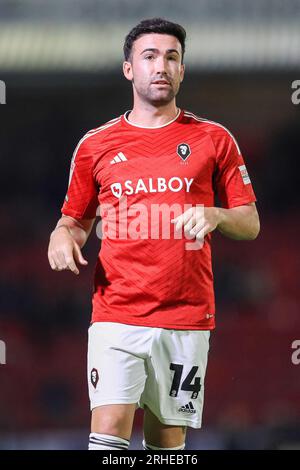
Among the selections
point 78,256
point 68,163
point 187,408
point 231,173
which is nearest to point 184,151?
point 231,173

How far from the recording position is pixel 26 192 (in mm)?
6070

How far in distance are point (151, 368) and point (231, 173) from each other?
0.67m

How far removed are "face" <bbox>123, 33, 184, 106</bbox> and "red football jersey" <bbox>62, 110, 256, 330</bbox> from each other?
0.12 metres

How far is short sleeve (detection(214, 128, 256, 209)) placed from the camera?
268 centimetres

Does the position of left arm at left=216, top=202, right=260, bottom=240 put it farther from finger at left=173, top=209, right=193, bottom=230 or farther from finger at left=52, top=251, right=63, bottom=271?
finger at left=52, top=251, right=63, bottom=271

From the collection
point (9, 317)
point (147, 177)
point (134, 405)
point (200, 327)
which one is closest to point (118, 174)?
point (147, 177)

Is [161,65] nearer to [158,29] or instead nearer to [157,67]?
[157,67]

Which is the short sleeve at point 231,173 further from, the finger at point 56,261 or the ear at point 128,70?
the finger at point 56,261

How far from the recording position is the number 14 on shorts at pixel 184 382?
103 inches

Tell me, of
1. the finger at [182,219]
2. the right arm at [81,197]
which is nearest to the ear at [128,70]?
the right arm at [81,197]

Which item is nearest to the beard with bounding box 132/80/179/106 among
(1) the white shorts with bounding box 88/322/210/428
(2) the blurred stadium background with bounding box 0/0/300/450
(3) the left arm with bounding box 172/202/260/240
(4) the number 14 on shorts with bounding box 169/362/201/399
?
(3) the left arm with bounding box 172/202/260/240

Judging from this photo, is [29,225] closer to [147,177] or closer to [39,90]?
[39,90]
